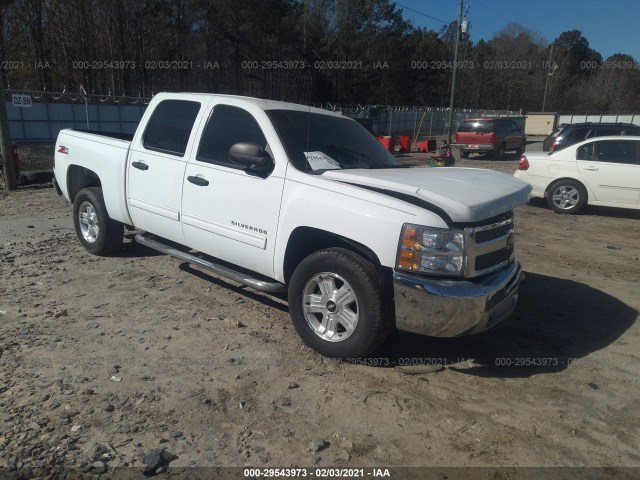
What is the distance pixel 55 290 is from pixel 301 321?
9.16 feet

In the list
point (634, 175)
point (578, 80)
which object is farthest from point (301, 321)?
point (578, 80)

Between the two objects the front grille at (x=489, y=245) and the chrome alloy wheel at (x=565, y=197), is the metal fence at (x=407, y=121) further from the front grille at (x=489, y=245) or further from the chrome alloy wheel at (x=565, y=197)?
the front grille at (x=489, y=245)

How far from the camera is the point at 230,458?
2.72 meters

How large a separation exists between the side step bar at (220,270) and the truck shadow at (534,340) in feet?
3.30

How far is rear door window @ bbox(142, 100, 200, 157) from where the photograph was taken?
→ 15.9 feet

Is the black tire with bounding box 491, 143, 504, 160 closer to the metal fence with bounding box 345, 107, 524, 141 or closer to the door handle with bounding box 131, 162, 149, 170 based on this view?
the metal fence with bounding box 345, 107, 524, 141

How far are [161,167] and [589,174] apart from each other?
8.52 m

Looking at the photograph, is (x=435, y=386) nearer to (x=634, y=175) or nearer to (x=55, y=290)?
(x=55, y=290)

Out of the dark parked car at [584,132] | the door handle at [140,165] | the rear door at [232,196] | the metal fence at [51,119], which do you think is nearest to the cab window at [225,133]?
the rear door at [232,196]

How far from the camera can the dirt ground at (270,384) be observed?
2.82 m

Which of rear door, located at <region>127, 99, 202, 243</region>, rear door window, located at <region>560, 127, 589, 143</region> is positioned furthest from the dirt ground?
rear door window, located at <region>560, 127, 589, 143</region>

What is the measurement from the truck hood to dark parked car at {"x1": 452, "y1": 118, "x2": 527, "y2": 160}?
60.7 ft

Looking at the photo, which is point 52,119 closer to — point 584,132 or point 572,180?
point 572,180

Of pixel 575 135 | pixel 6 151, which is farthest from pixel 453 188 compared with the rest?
pixel 575 135
